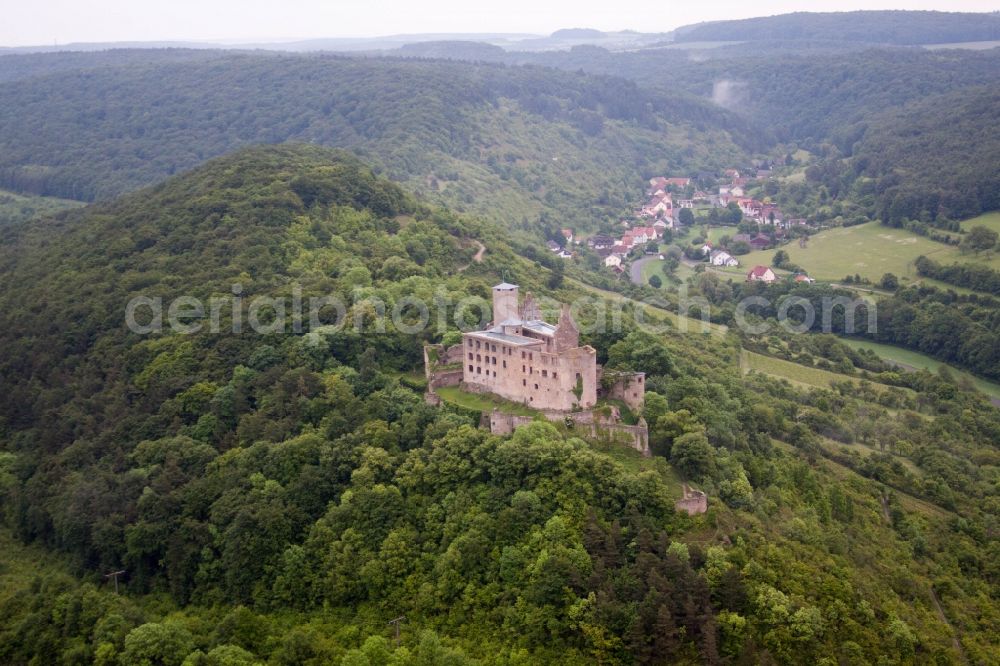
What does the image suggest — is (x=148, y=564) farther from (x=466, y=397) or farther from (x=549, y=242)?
(x=549, y=242)

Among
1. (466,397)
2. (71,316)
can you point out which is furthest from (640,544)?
(71,316)

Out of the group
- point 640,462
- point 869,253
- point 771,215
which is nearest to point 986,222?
point 869,253

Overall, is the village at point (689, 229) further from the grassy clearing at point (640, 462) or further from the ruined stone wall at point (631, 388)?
the grassy clearing at point (640, 462)

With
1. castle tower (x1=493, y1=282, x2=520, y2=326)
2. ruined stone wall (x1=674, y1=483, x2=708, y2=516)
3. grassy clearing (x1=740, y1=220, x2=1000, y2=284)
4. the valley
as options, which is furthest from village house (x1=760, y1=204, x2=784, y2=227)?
ruined stone wall (x1=674, y1=483, x2=708, y2=516)

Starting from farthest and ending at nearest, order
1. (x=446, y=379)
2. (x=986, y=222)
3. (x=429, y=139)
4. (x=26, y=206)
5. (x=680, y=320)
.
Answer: (x=429, y=139) → (x=26, y=206) → (x=986, y=222) → (x=680, y=320) → (x=446, y=379)

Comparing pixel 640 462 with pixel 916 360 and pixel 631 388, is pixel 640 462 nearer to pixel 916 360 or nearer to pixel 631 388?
pixel 631 388

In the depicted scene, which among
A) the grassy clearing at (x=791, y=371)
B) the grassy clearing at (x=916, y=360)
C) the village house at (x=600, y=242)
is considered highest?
the grassy clearing at (x=791, y=371)

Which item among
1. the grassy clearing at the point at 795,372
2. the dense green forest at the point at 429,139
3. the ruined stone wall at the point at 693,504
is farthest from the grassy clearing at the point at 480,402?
the dense green forest at the point at 429,139
